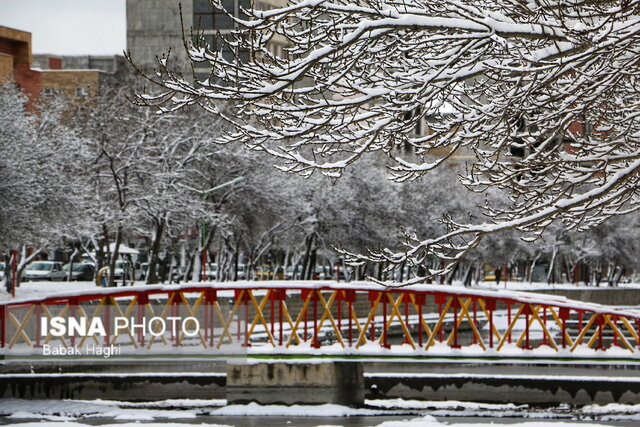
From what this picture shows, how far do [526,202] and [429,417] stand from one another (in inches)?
468

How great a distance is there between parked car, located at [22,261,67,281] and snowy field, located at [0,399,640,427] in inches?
1696

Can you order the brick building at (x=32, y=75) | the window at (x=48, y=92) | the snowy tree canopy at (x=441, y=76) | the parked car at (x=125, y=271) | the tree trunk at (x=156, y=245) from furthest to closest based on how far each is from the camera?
the window at (x=48, y=92) → the brick building at (x=32, y=75) → the parked car at (x=125, y=271) → the tree trunk at (x=156, y=245) → the snowy tree canopy at (x=441, y=76)

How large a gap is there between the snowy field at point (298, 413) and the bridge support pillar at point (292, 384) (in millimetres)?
195

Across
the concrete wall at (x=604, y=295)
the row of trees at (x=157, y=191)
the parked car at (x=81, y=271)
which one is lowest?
the concrete wall at (x=604, y=295)

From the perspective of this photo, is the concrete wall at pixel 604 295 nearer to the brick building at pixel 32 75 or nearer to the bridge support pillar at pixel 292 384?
the brick building at pixel 32 75

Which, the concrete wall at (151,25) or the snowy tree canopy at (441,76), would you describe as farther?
the concrete wall at (151,25)

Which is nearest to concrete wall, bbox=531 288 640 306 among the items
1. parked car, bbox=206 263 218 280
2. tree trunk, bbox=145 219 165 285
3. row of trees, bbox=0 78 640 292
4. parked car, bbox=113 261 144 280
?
row of trees, bbox=0 78 640 292

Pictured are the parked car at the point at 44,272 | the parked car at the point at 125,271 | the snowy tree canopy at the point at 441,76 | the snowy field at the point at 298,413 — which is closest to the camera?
the snowy tree canopy at the point at 441,76

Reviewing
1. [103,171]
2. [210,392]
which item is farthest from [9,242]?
[210,392]

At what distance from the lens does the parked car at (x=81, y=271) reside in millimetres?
70438

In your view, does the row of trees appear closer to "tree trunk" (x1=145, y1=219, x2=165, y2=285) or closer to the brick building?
"tree trunk" (x1=145, y1=219, x2=165, y2=285)

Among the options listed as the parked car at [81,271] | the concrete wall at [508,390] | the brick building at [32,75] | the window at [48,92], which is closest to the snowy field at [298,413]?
the concrete wall at [508,390]

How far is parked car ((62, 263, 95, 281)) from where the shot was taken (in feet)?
231

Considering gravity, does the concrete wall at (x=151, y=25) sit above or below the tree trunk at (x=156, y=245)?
above
